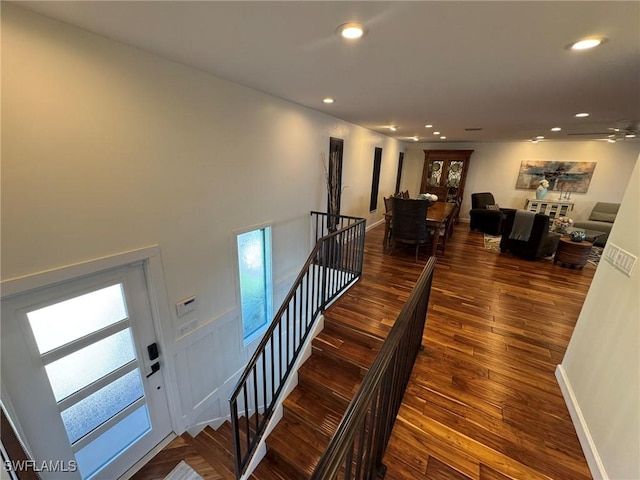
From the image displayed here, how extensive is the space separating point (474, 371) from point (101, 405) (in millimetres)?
3127

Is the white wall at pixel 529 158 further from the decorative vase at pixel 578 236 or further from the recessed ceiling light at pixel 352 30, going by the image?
the recessed ceiling light at pixel 352 30

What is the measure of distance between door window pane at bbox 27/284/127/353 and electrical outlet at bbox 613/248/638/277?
3437 millimetres

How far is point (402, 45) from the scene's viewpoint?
168cm

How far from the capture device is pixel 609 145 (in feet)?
21.9

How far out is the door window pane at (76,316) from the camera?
1724mm

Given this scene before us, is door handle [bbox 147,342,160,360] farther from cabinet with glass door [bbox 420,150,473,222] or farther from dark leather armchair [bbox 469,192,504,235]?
cabinet with glass door [bbox 420,150,473,222]

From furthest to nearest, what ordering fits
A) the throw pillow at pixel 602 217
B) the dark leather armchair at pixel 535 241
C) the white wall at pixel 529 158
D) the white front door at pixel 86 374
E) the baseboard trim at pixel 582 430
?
1. the white wall at pixel 529 158
2. the throw pillow at pixel 602 217
3. the dark leather armchair at pixel 535 241
4. the white front door at pixel 86 374
5. the baseboard trim at pixel 582 430

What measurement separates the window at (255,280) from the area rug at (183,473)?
4.20ft

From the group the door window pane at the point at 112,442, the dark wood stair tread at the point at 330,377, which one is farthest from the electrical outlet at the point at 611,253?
the door window pane at the point at 112,442

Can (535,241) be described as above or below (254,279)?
above

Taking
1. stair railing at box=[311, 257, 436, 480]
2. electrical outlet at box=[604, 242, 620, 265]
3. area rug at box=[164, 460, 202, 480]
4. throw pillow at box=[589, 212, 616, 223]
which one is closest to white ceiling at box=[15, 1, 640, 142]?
electrical outlet at box=[604, 242, 620, 265]

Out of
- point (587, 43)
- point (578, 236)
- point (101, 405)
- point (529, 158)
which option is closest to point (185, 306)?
point (101, 405)

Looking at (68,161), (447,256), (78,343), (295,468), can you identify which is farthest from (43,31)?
(447,256)

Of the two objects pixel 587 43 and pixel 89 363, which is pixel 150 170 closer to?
pixel 89 363
